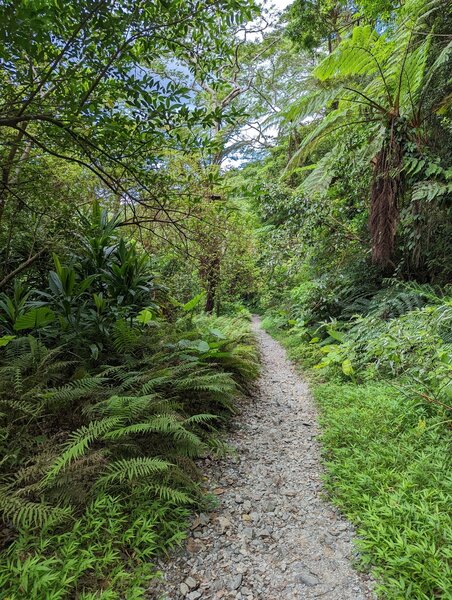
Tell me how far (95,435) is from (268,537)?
128 cm

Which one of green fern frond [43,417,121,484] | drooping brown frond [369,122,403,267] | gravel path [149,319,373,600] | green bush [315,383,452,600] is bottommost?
gravel path [149,319,373,600]

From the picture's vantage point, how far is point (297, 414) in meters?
3.65

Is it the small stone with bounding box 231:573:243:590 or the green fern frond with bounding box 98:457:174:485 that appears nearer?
the small stone with bounding box 231:573:243:590

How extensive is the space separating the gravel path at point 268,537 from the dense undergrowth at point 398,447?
152mm

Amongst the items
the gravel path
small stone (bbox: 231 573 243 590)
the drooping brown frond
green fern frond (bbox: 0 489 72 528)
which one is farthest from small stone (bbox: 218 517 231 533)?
the drooping brown frond

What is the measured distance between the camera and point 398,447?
7.61 ft

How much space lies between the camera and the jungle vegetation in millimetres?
1666

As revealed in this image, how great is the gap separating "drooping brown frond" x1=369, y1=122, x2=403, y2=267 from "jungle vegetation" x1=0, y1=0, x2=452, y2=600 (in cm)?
3

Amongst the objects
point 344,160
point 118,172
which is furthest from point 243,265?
point 118,172

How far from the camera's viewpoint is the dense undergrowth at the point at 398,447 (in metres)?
1.53

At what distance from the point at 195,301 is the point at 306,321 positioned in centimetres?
340

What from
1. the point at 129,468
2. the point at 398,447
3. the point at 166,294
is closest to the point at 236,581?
the point at 129,468

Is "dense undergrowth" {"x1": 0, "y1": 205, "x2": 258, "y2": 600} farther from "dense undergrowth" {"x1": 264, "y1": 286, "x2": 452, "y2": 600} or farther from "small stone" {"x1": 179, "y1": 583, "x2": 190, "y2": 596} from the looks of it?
"dense undergrowth" {"x1": 264, "y1": 286, "x2": 452, "y2": 600}

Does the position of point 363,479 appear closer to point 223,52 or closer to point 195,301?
point 195,301
